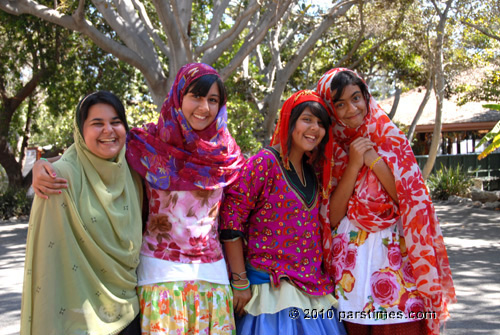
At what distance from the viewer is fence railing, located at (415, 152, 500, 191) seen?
62.5 ft

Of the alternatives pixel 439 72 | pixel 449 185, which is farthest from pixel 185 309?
pixel 449 185

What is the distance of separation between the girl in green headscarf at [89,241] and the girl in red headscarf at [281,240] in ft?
1.75

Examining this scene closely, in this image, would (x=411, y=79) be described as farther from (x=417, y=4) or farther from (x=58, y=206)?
(x=58, y=206)

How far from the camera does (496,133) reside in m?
11.6

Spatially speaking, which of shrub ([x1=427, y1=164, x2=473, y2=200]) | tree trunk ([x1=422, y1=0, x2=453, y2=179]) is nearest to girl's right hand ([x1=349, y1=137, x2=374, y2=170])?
tree trunk ([x1=422, y1=0, x2=453, y2=179])

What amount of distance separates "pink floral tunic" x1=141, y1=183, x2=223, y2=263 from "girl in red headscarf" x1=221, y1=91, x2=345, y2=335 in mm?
116

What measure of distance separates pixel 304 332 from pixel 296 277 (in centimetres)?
28

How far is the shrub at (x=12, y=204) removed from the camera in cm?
1340

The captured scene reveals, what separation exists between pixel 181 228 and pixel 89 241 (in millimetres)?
470

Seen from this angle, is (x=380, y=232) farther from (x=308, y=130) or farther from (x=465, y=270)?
(x=465, y=270)

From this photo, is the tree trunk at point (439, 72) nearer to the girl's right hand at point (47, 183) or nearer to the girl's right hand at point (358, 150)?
the girl's right hand at point (358, 150)

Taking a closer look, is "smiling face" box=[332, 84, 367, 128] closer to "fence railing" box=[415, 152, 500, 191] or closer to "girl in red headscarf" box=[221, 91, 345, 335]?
"girl in red headscarf" box=[221, 91, 345, 335]

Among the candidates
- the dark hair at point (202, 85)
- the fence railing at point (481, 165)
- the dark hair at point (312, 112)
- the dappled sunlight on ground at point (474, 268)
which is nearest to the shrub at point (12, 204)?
the dappled sunlight on ground at point (474, 268)

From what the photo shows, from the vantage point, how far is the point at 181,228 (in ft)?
8.15
